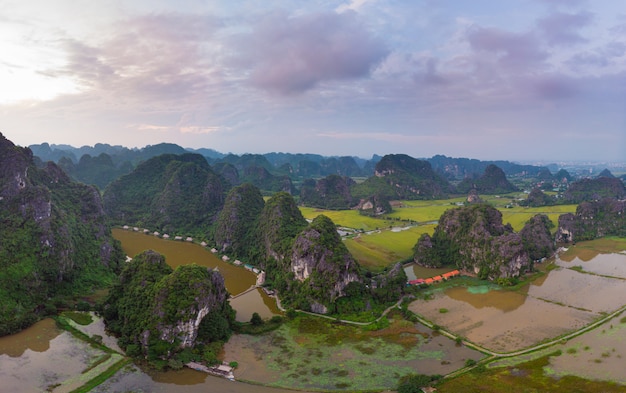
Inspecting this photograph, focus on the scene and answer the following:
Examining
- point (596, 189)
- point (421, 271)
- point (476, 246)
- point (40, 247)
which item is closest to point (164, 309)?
point (40, 247)

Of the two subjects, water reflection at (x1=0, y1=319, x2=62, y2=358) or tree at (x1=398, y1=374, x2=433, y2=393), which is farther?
water reflection at (x1=0, y1=319, x2=62, y2=358)

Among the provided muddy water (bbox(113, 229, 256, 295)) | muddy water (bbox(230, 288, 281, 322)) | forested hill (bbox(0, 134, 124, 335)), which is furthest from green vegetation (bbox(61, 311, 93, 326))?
muddy water (bbox(113, 229, 256, 295))

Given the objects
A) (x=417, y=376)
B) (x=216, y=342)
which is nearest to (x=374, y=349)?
(x=417, y=376)

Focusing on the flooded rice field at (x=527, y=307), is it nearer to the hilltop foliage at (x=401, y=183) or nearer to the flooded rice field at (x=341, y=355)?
the flooded rice field at (x=341, y=355)

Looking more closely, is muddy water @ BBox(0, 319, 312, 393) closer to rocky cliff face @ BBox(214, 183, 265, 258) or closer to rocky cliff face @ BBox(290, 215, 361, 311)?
rocky cliff face @ BBox(290, 215, 361, 311)

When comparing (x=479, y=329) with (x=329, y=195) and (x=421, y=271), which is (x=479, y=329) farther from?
(x=329, y=195)

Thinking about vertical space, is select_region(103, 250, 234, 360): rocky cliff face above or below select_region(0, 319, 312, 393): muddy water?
above
